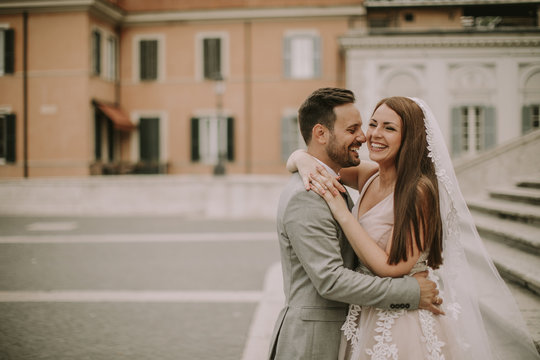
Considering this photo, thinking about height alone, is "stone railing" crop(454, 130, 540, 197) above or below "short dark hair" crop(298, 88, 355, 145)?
below

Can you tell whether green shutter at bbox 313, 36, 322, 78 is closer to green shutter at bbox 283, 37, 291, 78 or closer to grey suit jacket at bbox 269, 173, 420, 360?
green shutter at bbox 283, 37, 291, 78

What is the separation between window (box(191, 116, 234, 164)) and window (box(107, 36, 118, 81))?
170 inches

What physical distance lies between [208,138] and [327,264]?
20325mm

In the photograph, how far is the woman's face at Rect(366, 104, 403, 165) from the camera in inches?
86.6

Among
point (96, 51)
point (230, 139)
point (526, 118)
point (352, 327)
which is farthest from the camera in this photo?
point (230, 139)

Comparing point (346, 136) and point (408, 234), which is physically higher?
point (346, 136)

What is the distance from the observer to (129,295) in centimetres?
619

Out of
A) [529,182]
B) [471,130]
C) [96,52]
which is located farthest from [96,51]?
[529,182]

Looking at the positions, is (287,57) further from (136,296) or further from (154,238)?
(136,296)

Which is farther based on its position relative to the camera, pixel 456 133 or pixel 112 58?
pixel 112 58

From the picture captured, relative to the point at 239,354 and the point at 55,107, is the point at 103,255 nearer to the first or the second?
the point at 239,354

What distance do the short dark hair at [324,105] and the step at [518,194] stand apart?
4235 millimetres

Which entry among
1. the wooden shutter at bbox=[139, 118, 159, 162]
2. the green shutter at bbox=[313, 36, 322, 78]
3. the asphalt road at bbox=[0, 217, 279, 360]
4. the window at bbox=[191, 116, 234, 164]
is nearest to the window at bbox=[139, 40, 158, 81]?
the wooden shutter at bbox=[139, 118, 159, 162]

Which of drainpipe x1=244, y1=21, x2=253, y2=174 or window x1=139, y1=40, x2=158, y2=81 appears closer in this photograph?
drainpipe x1=244, y1=21, x2=253, y2=174
